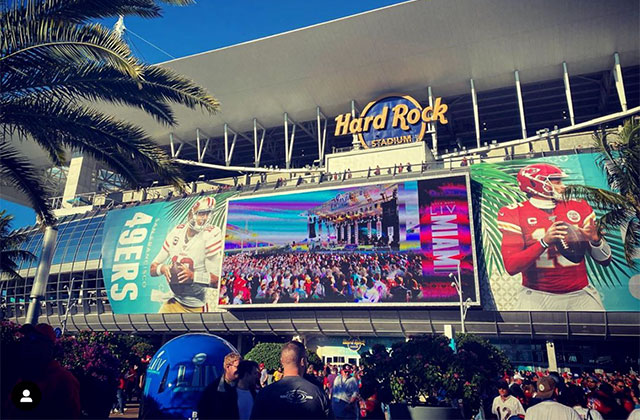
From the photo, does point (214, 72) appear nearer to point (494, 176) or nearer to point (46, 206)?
point (494, 176)

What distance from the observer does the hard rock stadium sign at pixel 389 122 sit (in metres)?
41.1

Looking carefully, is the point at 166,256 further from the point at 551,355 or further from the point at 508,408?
the point at 508,408

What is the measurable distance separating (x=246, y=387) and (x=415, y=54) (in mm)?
39984

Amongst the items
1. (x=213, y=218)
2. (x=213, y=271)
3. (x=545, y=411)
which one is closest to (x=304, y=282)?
(x=213, y=271)

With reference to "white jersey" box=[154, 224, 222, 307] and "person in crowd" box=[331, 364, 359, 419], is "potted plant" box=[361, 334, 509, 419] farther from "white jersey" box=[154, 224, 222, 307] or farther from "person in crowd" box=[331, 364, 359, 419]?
"white jersey" box=[154, 224, 222, 307]

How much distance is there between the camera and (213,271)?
131 feet

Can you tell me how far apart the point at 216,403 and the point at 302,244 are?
31.1 m

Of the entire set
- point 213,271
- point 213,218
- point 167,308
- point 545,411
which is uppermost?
point 213,218

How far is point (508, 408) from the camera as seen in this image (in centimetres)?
1158

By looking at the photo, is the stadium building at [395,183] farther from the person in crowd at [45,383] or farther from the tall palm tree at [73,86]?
the person in crowd at [45,383]

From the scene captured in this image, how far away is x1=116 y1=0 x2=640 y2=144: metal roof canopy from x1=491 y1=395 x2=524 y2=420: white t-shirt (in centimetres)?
3459

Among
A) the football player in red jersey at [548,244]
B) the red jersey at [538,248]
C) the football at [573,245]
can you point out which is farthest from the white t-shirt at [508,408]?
the football at [573,245]

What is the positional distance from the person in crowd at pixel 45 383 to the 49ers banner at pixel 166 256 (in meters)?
34.7

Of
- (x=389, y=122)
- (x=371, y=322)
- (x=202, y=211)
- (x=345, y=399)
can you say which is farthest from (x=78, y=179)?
(x=345, y=399)
